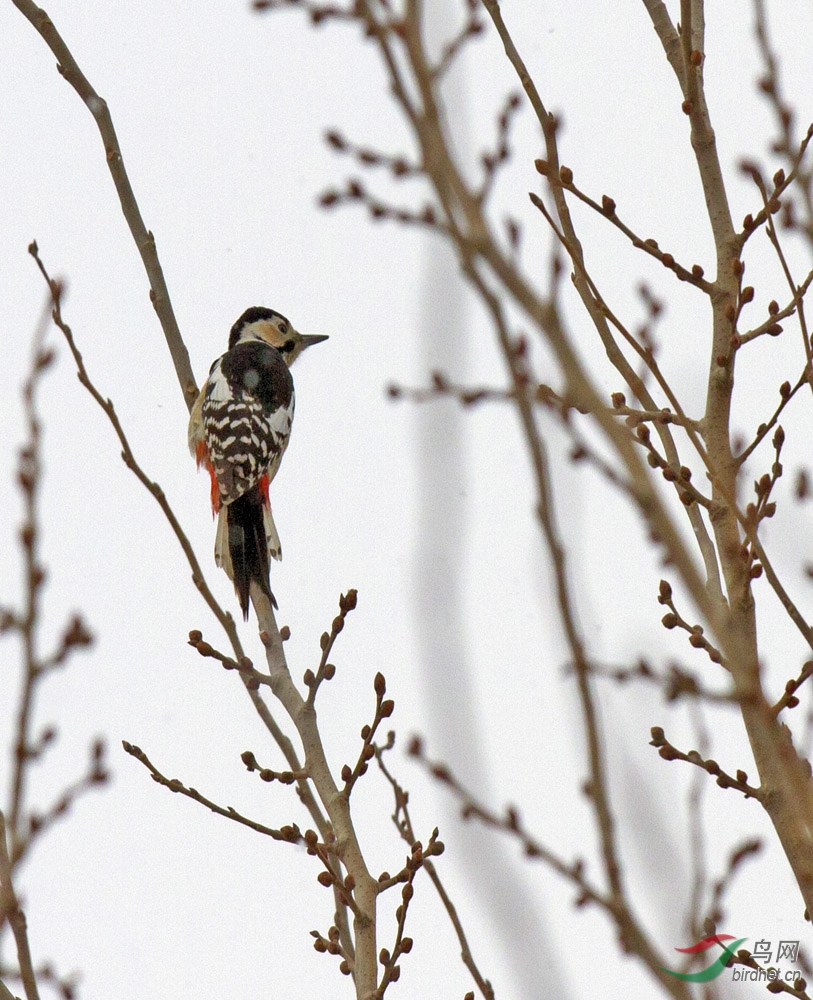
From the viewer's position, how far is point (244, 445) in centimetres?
607

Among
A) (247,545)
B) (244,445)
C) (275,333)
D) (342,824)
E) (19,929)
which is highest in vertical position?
(275,333)

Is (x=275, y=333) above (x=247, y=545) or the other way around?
above

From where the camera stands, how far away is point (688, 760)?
9.70ft

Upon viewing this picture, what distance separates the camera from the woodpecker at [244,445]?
18.0 feet

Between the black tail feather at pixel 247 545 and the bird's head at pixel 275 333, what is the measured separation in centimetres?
245

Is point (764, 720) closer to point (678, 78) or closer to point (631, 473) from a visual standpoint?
point (631, 473)

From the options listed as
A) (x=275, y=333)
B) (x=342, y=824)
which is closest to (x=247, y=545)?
(x=342, y=824)

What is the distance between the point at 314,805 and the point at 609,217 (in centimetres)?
167

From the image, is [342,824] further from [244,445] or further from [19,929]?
[244,445]

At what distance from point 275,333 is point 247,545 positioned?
9.59 feet

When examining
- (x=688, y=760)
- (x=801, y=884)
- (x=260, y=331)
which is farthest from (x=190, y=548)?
(x=260, y=331)

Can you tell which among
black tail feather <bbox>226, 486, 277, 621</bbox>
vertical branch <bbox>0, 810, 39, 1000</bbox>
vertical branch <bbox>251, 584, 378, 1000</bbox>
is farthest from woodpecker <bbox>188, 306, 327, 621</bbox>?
vertical branch <bbox>0, 810, 39, 1000</bbox>

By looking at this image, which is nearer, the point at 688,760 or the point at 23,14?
the point at 688,760

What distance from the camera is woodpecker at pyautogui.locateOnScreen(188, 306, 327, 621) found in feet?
18.0
